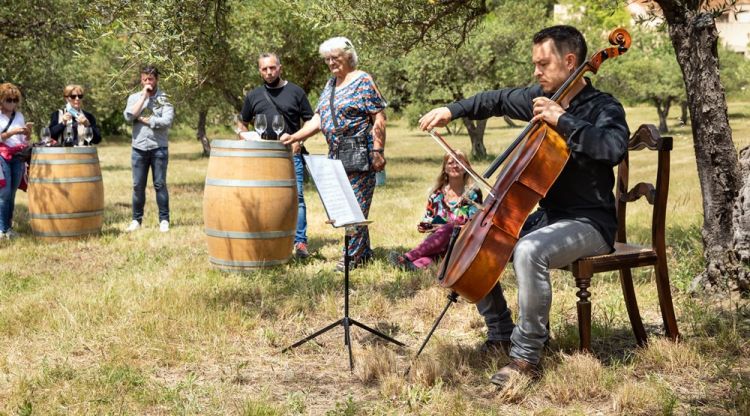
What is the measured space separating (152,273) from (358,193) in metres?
2.09

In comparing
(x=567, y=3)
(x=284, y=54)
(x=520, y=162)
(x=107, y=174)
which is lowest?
(x=107, y=174)

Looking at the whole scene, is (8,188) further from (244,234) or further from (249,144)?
(249,144)

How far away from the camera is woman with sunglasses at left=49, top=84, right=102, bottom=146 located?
9.41 m

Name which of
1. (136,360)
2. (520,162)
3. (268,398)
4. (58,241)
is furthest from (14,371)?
(58,241)

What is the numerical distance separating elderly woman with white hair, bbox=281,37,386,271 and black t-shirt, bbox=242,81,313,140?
37.0 inches

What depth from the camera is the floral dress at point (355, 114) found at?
6.88 metres

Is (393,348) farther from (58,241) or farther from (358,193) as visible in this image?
(58,241)

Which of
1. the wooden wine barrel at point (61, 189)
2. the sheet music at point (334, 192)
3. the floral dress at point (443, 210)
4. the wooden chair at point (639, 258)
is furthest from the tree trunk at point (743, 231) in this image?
the wooden wine barrel at point (61, 189)

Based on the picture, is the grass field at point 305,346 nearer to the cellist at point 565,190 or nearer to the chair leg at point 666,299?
the chair leg at point 666,299

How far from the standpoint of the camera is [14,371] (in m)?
4.50

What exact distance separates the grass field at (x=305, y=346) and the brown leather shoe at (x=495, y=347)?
64 mm

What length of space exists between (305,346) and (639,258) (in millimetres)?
2222

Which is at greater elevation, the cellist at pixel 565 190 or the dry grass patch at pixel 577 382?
the cellist at pixel 565 190

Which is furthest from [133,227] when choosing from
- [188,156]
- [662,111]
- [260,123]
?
[662,111]
